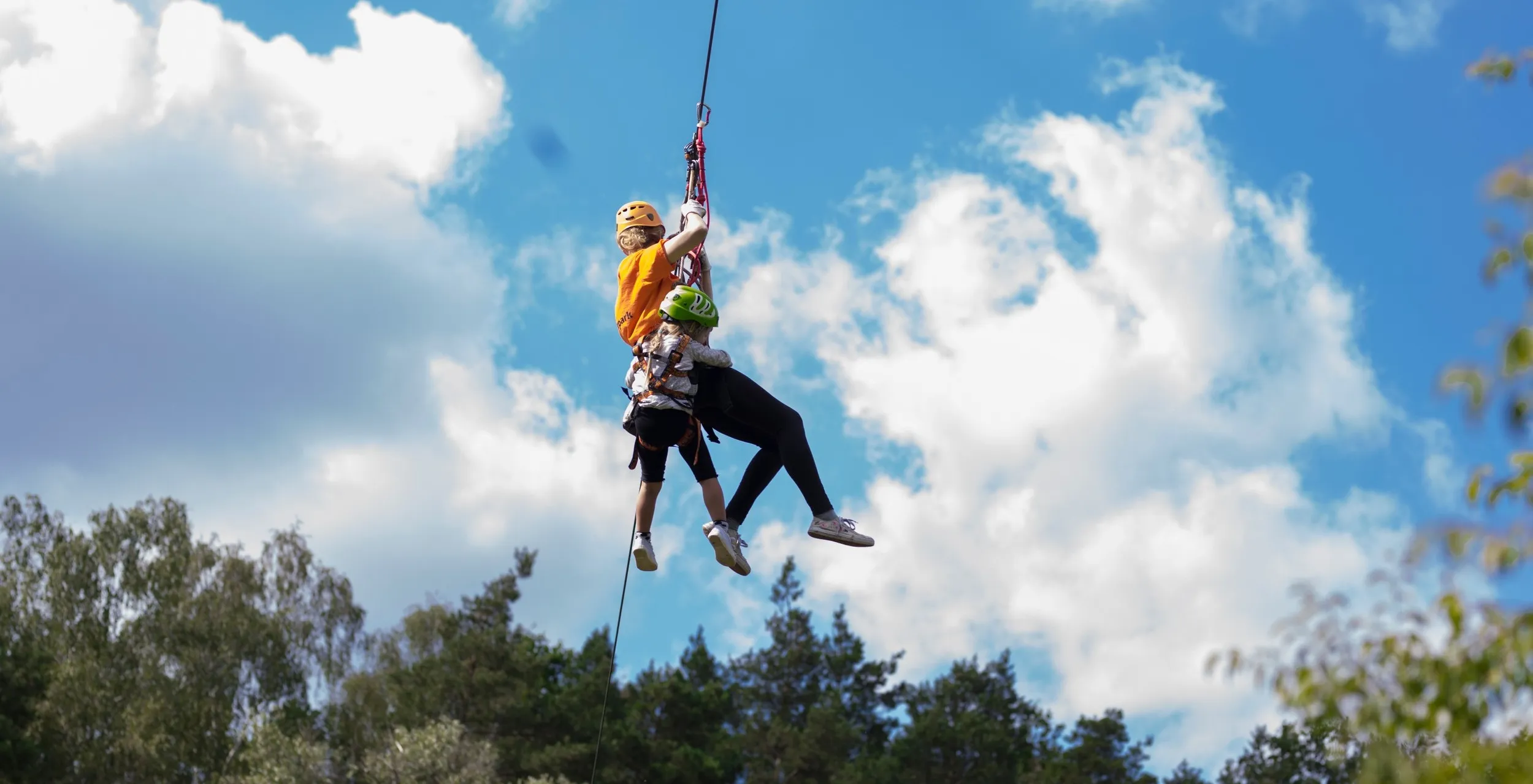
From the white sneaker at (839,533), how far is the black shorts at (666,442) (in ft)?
1.95

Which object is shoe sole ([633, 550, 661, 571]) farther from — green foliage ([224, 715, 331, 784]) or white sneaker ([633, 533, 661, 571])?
green foliage ([224, 715, 331, 784])

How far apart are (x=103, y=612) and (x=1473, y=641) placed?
41.8m

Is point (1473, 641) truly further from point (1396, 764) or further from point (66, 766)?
point (66, 766)

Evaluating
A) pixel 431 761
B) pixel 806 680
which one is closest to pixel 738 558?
pixel 431 761

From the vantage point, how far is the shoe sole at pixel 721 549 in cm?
809

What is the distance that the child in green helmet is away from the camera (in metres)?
7.91

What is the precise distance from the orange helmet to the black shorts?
942 mm

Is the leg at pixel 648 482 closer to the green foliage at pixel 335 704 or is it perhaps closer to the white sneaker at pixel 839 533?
the white sneaker at pixel 839 533

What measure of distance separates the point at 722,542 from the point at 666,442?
55 cm

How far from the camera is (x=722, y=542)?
26.5ft

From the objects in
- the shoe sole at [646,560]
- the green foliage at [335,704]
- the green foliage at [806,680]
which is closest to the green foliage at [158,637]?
the green foliage at [335,704]

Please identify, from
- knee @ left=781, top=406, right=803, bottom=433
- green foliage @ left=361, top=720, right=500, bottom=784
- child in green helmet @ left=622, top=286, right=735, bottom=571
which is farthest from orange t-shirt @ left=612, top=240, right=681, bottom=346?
green foliage @ left=361, top=720, right=500, bottom=784

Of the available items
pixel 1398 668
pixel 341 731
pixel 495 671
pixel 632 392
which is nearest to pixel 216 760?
pixel 341 731

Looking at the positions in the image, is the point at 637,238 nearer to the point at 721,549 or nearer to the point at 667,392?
the point at 667,392
